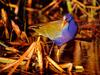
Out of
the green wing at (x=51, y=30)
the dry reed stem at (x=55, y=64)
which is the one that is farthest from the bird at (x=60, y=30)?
the dry reed stem at (x=55, y=64)

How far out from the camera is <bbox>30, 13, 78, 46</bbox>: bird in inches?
167

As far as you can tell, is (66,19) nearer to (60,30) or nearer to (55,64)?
(60,30)

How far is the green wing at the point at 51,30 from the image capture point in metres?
4.22

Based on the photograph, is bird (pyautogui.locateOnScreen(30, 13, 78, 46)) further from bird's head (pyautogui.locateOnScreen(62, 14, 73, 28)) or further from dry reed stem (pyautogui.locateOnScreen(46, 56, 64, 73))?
dry reed stem (pyautogui.locateOnScreen(46, 56, 64, 73))

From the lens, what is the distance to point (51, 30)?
426 centimetres

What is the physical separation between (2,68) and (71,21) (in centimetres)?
110

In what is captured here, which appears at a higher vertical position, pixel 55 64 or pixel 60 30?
pixel 60 30

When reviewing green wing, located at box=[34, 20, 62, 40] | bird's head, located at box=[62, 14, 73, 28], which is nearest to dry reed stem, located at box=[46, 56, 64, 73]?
green wing, located at box=[34, 20, 62, 40]

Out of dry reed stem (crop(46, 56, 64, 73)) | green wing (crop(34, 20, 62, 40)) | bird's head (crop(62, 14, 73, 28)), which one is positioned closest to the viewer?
dry reed stem (crop(46, 56, 64, 73))

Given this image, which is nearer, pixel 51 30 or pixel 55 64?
pixel 55 64

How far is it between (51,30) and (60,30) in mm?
120

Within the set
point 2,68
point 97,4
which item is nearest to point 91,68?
point 2,68

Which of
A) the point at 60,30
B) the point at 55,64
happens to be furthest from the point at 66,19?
the point at 55,64

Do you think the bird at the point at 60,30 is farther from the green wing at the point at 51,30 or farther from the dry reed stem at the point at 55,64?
the dry reed stem at the point at 55,64
